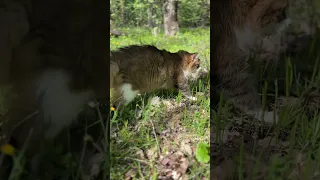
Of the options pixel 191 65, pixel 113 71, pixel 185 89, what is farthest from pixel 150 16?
pixel 113 71

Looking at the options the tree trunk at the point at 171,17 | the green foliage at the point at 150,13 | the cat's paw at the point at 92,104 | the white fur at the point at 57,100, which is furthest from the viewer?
the tree trunk at the point at 171,17

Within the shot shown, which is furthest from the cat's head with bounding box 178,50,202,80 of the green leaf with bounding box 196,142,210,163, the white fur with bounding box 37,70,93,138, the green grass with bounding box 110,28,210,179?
the white fur with bounding box 37,70,93,138

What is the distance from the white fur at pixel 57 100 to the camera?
1.71 m

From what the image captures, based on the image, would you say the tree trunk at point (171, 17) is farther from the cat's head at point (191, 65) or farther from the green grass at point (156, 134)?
the green grass at point (156, 134)

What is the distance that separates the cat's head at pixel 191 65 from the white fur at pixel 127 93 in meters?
0.70

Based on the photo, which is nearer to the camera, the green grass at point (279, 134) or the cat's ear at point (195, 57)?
the green grass at point (279, 134)

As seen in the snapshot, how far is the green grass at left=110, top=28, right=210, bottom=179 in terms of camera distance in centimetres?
172

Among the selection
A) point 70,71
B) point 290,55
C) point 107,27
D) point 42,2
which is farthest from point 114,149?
point 290,55

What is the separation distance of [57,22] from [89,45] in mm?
176

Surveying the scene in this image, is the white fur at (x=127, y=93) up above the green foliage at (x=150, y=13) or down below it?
below

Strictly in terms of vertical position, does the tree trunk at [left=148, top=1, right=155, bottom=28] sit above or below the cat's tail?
above

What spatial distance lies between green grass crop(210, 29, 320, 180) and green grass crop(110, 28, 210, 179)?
0.38ft

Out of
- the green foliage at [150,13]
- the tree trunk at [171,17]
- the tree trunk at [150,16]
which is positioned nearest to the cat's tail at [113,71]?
the green foliage at [150,13]

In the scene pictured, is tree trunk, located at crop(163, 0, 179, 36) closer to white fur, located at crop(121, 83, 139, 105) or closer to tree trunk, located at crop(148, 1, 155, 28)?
tree trunk, located at crop(148, 1, 155, 28)
